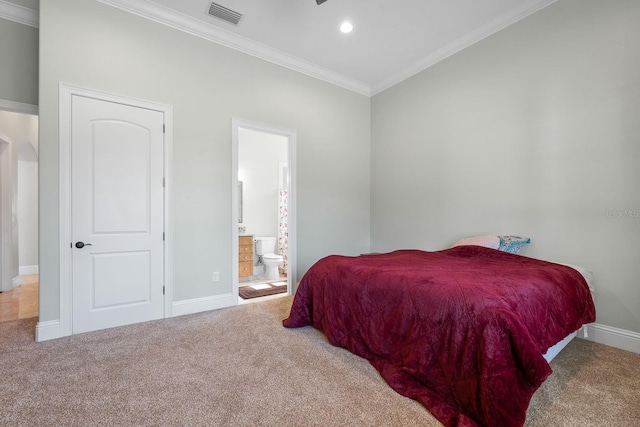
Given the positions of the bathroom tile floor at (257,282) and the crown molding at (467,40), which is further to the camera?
the bathroom tile floor at (257,282)

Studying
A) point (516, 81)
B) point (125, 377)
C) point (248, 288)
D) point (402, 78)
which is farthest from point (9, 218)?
point (516, 81)

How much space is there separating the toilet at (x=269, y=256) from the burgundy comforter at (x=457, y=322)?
2.53m

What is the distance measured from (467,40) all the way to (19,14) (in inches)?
179

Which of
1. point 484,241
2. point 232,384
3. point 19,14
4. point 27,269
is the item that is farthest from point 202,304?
point 27,269

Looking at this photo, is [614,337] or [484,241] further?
[484,241]

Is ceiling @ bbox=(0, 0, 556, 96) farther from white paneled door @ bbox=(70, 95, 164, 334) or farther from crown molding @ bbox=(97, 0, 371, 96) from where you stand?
white paneled door @ bbox=(70, 95, 164, 334)

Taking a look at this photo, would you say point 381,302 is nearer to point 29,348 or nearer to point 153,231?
point 153,231

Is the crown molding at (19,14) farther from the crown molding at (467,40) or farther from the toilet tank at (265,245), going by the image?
the crown molding at (467,40)

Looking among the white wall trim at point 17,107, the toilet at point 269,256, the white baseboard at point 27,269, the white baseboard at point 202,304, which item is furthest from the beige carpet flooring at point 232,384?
the white baseboard at point 27,269

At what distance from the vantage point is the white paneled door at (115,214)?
2.65 meters

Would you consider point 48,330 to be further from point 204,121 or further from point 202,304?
point 204,121

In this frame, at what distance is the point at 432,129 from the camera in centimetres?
382

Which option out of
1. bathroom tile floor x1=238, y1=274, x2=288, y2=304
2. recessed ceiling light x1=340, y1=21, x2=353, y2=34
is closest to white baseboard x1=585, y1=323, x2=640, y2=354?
bathroom tile floor x1=238, y1=274, x2=288, y2=304

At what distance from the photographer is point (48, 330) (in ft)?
8.20
